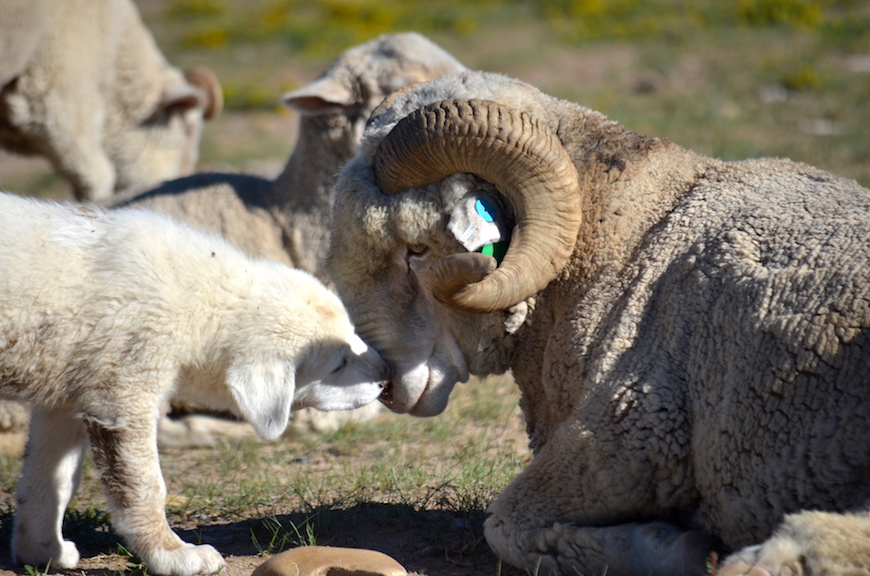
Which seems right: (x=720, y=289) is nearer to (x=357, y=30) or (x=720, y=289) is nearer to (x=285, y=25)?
(x=357, y=30)

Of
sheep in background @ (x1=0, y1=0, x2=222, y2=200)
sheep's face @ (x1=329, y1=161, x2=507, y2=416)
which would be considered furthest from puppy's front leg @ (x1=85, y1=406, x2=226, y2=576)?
sheep in background @ (x1=0, y1=0, x2=222, y2=200)

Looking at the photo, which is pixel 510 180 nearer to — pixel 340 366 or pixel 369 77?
pixel 340 366

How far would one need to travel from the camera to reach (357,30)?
88.6 feet

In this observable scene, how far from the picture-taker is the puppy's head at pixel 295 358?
3.94m

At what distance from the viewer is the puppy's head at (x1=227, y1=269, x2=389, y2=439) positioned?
12.9 feet

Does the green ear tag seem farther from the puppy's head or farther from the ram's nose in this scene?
the ram's nose

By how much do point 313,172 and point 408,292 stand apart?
302 centimetres

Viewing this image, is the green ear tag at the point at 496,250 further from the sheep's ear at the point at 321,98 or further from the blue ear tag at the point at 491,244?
the sheep's ear at the point at 321,98

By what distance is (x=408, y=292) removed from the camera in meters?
4.23

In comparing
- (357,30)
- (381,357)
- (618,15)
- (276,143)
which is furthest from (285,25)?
(381,357)

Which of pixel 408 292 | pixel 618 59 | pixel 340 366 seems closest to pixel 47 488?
pixel 340 366

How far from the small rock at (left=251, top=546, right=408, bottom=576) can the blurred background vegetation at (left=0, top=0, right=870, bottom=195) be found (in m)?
7.89

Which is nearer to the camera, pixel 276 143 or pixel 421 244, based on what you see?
pixel 421 244

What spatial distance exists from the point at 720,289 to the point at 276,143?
14.2 m
